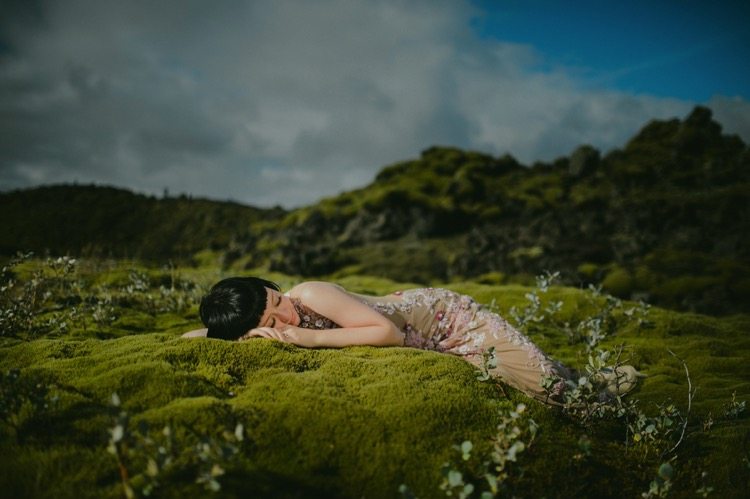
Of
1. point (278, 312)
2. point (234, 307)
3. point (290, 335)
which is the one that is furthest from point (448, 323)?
point (234, 307)

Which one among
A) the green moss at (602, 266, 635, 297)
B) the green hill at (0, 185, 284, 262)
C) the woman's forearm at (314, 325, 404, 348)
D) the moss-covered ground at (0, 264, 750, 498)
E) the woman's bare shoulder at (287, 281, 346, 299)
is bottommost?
the green moss at (602, 266, 635, 297)

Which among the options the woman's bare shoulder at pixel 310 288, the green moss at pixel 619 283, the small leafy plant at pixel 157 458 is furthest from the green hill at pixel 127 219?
the small leafy plant at pixel 157 458

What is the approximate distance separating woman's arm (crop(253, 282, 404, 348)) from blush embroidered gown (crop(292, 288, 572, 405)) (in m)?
0.27

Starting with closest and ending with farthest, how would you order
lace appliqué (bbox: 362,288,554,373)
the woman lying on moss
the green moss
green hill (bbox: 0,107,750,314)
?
the woman lying on moss < lace appliqué (bbox: 362,288,554,373) < the green moss < green hill (bbox: 0,107,750,314)

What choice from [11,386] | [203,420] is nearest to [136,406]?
[203,420]

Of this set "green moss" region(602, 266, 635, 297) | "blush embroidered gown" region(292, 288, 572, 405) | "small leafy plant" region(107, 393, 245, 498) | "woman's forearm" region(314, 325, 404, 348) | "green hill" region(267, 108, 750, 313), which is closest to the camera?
"small leafy plant" region(107, 393, 245, 498)

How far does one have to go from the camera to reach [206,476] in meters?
3.14

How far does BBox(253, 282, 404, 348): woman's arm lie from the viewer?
6.06 metres

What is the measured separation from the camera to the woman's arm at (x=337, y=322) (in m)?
6.06

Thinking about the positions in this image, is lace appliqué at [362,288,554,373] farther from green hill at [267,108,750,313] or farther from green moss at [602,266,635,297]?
green moss at [602,266,635,297]

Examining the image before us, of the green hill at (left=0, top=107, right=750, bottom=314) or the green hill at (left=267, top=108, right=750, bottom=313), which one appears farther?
the green hill at (left=0, top=107, right=750, bottom=314)

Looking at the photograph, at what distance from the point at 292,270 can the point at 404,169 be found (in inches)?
1834

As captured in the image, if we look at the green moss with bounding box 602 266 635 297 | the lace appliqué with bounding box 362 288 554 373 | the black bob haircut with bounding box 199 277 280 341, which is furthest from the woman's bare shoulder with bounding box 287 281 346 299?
the green moss with bounding box 602 266 635 297

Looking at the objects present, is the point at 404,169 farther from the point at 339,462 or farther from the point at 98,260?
the point at 339,462
